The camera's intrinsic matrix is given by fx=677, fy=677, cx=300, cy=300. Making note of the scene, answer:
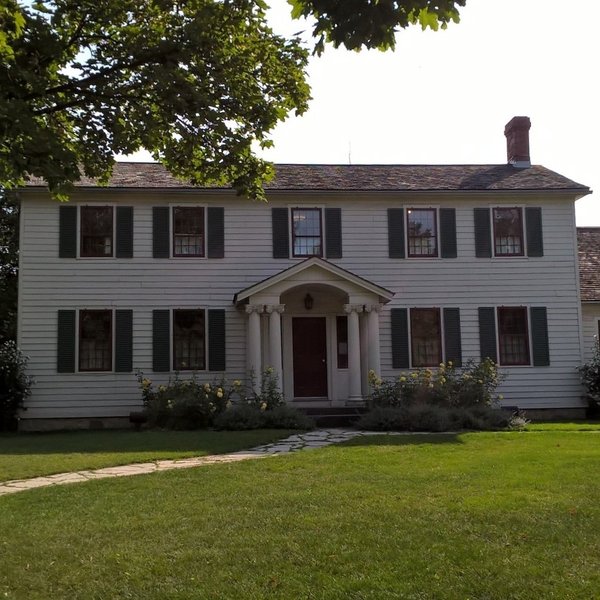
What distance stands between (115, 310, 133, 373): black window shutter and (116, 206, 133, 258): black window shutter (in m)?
1.48

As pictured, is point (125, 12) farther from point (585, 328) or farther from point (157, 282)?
point (585, 328)

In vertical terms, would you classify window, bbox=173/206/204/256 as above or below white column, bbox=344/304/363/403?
above

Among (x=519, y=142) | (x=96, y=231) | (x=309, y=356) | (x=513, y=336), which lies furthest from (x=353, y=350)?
(x=519, y=142)

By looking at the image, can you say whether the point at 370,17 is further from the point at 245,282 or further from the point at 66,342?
the point at 66,342

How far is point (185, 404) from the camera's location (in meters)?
14.7

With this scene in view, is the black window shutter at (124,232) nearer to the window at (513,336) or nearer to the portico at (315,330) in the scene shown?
the portico at (315,330)

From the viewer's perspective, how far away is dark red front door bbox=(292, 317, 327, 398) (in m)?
17.3

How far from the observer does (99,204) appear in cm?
1700

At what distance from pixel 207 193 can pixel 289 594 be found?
13.9 meters

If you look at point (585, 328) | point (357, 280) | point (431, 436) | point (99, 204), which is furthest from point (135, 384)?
point (585, 328)

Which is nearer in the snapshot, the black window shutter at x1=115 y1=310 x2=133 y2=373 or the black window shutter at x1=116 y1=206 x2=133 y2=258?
the black window shutter at x1=115 y1=310 x2=133 y2=373

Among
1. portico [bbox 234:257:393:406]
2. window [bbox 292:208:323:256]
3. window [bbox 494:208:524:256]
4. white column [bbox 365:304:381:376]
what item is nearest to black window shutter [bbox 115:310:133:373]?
portico [bbox 234:257:393:406]

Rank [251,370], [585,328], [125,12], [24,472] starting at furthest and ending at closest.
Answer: [585,328], [251,370], [24,472], [125,12]

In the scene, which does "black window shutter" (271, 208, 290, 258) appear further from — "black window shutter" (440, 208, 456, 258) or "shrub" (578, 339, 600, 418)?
"shrub" (578, 339, 600, 418)
